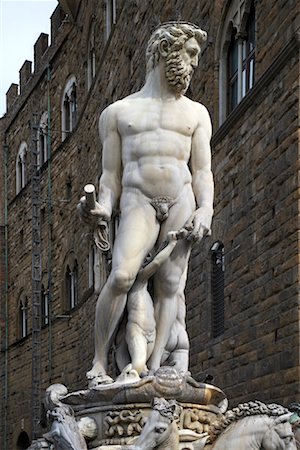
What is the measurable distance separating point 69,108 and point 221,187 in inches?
747

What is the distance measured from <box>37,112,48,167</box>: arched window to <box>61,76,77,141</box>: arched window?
76.5 inches

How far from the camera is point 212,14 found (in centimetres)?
1698

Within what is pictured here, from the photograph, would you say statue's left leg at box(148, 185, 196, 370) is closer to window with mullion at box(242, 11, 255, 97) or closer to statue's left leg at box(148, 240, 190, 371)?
statue's left leg at box(148, 240, 190, 371)

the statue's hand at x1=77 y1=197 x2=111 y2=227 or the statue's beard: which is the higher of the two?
the statue's beard

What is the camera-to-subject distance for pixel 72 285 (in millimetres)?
32188

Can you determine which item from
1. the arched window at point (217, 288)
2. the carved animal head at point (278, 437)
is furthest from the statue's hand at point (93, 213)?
the arched window at point (217, 288)

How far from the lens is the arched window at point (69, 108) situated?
33281mm

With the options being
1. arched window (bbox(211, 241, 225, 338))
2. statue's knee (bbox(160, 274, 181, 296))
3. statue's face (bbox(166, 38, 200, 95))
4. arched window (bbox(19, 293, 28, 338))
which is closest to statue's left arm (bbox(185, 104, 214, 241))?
statue's face (bbox(166, 38, 200, 95))

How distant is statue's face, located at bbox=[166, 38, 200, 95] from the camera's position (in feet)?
24.2

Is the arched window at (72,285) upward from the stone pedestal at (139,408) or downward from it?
upward

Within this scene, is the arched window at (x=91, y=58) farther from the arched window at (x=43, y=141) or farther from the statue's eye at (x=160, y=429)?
the statue's eye at (x=160, y=429)

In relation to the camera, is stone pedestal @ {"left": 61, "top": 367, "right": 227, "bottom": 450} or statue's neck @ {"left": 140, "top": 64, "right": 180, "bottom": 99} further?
statue's neck @ {"left": 140, "top": 64, "right": 180, "bottom": 99}

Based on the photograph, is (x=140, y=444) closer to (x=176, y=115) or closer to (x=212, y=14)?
(x=176, y=115)

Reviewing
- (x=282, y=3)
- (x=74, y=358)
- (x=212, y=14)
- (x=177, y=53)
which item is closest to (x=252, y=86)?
(x=282, y=3)
